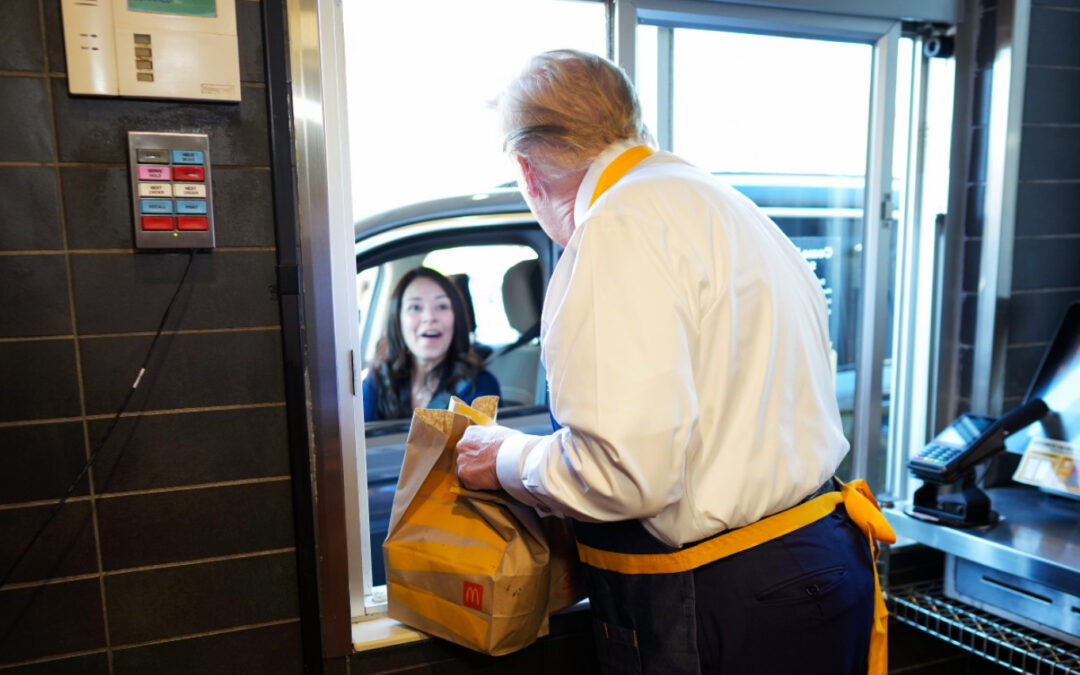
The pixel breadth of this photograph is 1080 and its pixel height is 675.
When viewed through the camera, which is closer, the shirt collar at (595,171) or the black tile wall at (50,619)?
the shirt collar at (595,171)

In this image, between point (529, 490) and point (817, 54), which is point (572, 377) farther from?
point (817, 54)

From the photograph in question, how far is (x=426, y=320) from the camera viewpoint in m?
2.11

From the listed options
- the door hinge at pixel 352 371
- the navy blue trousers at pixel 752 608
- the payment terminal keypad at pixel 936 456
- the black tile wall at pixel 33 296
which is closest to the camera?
the navy blue trousers at pixel 752 608

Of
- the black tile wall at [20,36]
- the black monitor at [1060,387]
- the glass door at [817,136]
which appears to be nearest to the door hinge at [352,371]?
the black tile wall at [20,36]

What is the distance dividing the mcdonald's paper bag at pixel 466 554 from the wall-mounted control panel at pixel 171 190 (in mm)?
493

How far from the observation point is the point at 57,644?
1315 mm

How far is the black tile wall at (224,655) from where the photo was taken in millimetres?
1365

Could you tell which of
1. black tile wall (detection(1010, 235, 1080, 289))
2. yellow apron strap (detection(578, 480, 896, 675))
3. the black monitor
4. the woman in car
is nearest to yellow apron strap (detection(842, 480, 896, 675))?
yellow apron strap (detection(578, 480, 896, 675))

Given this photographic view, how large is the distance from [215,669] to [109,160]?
3.06 feet

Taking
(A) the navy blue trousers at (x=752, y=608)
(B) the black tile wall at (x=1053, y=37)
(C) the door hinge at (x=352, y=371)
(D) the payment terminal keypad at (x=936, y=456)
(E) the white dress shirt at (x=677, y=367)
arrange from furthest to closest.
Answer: (B) the black tile wall at (x=1053, y=37) < (D) the payment terminal keypad at (x=936, y=456) < (C) the door hinge at (x=352, y=371) < (A) the navy blue trousers at (x=752, y=608) < (E) the white dress shirt at (x=677, y=367)

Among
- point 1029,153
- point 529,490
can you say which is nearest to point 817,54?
point 1029,153

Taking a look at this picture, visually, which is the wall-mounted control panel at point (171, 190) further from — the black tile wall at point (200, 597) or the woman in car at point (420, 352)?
the woman in car at point (420, 352)

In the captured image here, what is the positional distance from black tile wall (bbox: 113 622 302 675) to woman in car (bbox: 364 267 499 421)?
74cm

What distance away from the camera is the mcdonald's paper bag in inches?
50.9
